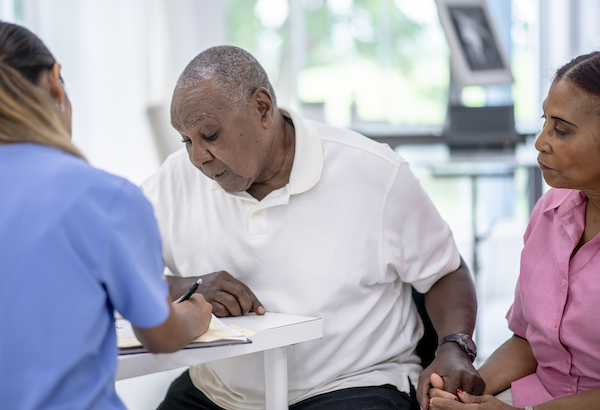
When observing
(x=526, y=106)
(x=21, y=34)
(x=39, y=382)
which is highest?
(x=21, y=34)

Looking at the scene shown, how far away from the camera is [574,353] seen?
1.28 meters

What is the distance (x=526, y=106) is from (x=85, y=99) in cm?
328

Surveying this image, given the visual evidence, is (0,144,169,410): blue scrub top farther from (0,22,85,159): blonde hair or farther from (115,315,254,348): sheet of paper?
(115,315,254,348): sheet of paper

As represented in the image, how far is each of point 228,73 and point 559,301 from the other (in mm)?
853

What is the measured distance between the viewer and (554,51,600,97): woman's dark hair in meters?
1.22

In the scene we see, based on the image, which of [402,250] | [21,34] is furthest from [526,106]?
[21,34]

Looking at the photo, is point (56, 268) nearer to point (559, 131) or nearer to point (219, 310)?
point (219, 310)

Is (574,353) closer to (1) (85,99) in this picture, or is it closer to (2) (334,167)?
(2) (334,167)

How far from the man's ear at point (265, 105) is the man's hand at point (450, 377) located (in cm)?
66

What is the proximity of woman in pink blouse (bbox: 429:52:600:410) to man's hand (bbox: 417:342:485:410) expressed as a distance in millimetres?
13

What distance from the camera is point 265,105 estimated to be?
1471 mm

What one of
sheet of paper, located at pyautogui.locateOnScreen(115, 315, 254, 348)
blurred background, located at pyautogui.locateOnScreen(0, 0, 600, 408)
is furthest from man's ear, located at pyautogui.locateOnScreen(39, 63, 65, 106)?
blurred background, located at pyautogui.locateOnScreen(0, 0, 600, 408)

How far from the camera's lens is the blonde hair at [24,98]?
0.82 m

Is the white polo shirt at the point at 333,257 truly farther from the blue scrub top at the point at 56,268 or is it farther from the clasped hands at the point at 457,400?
the blue scrub top at the point at 56,268
